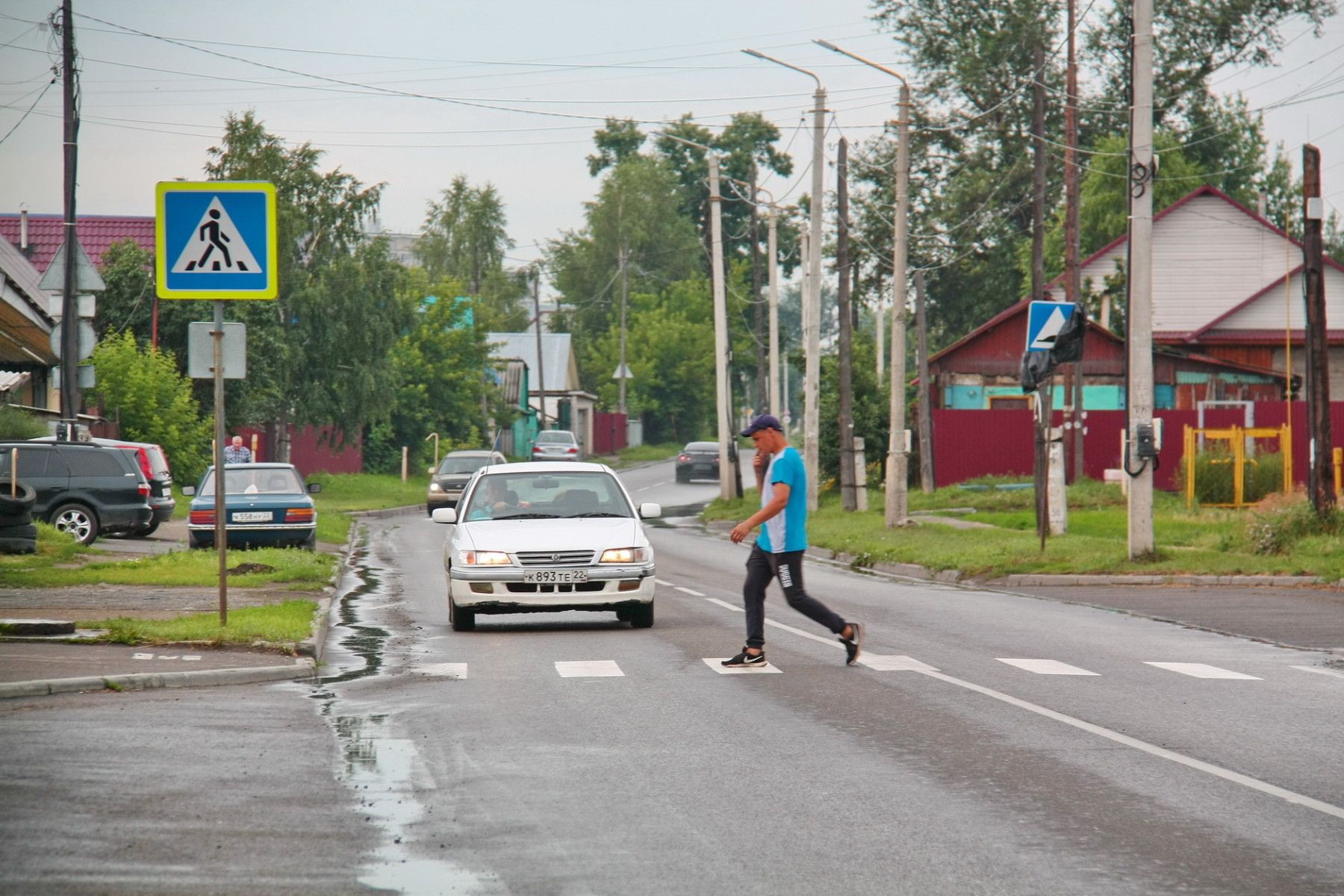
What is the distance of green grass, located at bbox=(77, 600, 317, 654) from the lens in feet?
42.0

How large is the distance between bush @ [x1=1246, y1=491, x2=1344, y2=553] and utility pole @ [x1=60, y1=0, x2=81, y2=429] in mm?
19735

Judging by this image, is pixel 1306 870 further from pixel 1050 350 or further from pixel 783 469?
pixel 1050 350

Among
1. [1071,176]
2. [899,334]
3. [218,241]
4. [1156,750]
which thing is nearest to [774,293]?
[1071,176]

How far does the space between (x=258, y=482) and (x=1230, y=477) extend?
1912 centimetres

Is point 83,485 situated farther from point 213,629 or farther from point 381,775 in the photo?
point 381,775

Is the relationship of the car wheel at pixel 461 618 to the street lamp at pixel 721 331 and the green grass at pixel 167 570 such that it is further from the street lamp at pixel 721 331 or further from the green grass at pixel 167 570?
the street lamp at pixel 721 331

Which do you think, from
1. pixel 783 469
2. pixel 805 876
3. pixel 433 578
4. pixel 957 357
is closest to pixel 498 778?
pixel 805 876

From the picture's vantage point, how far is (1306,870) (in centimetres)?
601

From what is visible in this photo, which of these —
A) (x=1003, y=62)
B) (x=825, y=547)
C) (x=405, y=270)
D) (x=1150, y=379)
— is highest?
(x=1003, y=62)

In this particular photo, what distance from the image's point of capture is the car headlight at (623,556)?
49.4 feet

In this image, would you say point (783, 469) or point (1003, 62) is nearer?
point (783, 469)

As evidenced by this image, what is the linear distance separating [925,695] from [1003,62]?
5736 cm

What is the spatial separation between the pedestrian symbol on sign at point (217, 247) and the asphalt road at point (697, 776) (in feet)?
10.1

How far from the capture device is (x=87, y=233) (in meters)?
52.0
